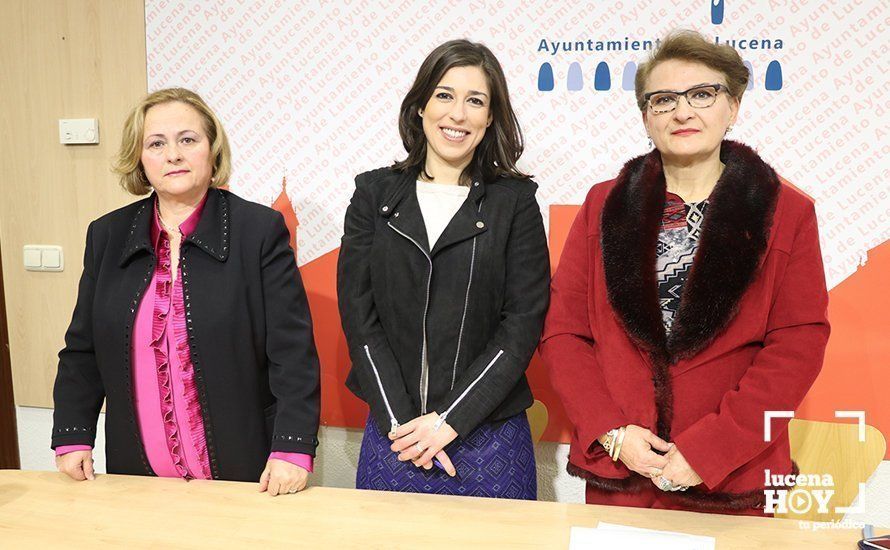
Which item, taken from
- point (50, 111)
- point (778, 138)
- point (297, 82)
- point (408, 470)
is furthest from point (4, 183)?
point (778, 138)

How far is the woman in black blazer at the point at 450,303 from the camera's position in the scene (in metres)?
1.75

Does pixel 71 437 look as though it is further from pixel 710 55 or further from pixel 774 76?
pixel 774 76

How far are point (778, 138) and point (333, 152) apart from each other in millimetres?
1569

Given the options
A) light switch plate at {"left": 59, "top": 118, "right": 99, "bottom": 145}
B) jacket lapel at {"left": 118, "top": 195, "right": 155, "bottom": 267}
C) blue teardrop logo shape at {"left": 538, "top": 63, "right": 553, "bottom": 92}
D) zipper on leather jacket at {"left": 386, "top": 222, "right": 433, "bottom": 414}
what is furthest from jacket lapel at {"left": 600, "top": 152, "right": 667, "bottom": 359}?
light switch plate at {"left": 59, "top": 118, "right": 99, "bottom": 145}

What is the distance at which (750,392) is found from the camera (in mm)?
1517

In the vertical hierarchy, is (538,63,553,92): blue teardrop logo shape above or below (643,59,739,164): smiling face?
above

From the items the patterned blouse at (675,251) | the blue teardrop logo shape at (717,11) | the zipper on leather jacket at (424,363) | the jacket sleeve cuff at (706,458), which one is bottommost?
the jacket sleeve cuff at (706,458)

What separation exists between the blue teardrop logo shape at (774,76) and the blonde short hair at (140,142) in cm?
176

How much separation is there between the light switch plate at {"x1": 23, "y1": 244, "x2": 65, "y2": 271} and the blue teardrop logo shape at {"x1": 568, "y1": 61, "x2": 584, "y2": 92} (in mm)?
2162

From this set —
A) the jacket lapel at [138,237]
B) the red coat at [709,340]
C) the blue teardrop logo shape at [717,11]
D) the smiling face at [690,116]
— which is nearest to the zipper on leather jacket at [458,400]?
the red coat at [709,340]

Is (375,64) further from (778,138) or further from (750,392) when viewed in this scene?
(750,392)

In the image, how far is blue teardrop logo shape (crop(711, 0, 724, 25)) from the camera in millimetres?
2322

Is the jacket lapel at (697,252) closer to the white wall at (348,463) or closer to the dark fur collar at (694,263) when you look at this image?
the dark fur collar at (694,263)

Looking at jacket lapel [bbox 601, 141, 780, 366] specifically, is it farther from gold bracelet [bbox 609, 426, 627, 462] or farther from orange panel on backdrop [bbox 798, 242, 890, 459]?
orange panel on backdrop [bbox 798, 242, 890, 459]
